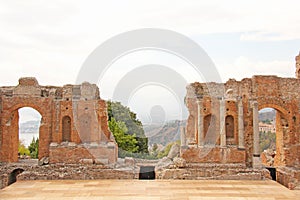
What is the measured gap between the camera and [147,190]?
16.5m

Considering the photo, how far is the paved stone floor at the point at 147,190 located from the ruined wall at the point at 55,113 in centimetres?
356

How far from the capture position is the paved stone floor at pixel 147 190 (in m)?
15.4

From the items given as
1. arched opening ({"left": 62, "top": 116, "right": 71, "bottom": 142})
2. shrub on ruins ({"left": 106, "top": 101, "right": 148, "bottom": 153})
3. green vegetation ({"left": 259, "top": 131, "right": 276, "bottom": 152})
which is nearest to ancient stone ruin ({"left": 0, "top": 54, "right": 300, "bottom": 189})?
arched opening ({"left": 62, "top": 116, "right": 71, "bottom": 142})

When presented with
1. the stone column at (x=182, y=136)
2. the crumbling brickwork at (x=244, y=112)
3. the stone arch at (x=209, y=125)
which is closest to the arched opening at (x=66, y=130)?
the stone column at (x=182, y=136)

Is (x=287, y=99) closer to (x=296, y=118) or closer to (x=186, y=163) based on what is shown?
(x=296, y=118)

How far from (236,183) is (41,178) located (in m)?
9.22

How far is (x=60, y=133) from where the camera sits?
21453 mm

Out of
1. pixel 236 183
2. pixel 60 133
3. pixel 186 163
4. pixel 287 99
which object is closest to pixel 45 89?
pixel 60 133

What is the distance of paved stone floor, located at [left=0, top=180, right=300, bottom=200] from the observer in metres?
15.4

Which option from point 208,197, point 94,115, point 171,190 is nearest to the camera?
point 208,197

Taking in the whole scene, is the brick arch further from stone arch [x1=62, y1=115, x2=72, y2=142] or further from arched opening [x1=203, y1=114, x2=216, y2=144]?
stone arch [x1=62, y1=115, x2=72, y2=142]

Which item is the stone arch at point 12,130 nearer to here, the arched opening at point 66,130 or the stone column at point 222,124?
the arched opening at point 66,130

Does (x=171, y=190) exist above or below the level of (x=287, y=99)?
below

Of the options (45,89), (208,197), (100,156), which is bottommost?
(208,197)
